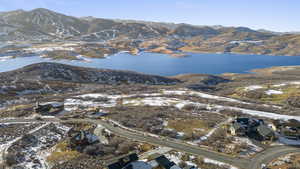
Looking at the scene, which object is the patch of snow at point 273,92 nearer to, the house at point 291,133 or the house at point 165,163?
the house at point 291,133

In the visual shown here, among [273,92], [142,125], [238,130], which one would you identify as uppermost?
[238,130]

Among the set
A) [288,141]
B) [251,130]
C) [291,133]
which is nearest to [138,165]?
[251,130]

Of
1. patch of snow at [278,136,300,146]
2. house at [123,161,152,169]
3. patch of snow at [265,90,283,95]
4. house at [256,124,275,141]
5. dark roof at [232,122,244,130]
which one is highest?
dark roof at [232,122,244,130]

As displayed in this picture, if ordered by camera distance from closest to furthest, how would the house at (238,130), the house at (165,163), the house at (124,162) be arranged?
1. the house at (165,163)
2. the house at (124,162)
3. the house at (238,130)

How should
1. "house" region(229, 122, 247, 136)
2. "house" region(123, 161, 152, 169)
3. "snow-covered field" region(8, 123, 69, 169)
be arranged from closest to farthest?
"house" region(123, 161, 152, 169) < "snow-covered field" region(8, 123, 69, 169) < "house" region(229, 122, 247, 136)

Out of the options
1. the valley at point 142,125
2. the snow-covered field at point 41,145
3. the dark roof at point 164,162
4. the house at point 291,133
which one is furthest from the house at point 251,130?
the snow-covered field at point 41,145

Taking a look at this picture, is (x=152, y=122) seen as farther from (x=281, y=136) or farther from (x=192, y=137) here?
(x=281, y=136)

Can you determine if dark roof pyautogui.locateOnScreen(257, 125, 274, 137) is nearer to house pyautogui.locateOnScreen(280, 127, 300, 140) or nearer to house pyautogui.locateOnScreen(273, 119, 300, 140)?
house pyautogui.locateOnScreen(280, 127, 300, 140)

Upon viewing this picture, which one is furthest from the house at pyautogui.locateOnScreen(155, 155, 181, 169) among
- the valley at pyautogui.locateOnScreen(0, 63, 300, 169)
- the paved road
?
the paved road

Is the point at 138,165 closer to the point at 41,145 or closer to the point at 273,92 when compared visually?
the point at 41,145

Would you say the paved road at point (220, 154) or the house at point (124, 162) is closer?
the house at point (124, 162)

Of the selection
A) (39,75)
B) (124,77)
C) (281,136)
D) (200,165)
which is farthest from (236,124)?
(39,75)
